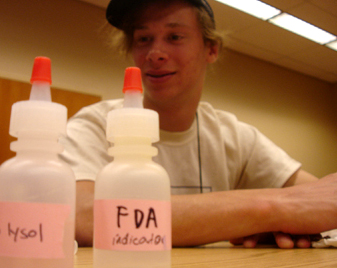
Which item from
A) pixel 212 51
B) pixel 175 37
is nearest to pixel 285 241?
pixel 175 37

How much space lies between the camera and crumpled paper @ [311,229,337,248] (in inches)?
Answer: 19.6

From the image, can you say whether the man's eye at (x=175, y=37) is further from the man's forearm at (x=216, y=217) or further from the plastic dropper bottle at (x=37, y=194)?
the plastic dropper bottle at (x=37, y=194)


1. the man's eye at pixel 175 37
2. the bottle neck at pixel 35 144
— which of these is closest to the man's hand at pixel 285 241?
the bottle neck at pixel 35 144

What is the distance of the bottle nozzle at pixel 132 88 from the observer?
247 mm

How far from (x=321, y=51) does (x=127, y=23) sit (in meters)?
2.88

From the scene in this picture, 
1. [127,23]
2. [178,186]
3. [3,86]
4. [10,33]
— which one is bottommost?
[178,186]

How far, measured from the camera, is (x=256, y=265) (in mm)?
320

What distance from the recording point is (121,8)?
0.92 meters

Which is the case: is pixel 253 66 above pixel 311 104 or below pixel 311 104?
above

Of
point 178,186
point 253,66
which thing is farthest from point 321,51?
point 178,186

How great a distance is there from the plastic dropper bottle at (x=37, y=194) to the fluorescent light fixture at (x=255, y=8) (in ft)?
7.84

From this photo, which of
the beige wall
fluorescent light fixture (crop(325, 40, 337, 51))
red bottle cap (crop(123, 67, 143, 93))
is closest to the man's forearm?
red bottle cap (crop(123, 67, 143, 93))

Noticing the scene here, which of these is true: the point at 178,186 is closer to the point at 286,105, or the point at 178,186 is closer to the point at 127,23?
the point at 127,23

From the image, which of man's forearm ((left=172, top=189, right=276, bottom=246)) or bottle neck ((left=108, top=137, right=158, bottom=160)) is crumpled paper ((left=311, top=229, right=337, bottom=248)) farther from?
bottle neck ((left=108, top=137, right=158, bottom=160))
